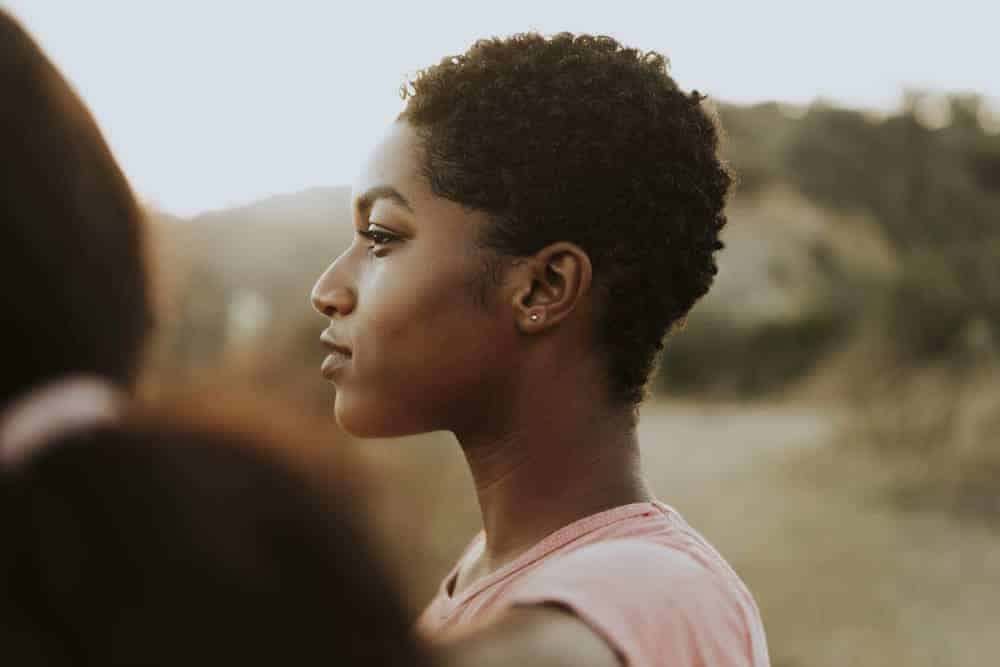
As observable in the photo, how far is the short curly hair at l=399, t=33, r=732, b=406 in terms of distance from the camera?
1553 mm

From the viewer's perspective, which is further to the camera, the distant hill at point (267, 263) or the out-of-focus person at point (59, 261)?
the distant hill at point (267, 263)

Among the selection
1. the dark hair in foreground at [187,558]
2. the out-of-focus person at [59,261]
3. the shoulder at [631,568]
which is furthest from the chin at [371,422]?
the dark hair in foreground at [187,558]

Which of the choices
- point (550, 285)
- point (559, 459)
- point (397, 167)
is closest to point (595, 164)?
point (550, 285)

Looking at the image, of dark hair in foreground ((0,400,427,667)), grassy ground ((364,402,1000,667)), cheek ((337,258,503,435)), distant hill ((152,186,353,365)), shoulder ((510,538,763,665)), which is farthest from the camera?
grassy ground ((364,402,1000,667))

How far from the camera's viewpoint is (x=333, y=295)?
1.61 m

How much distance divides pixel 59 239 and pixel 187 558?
0.78 feet

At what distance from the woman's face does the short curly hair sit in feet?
0.15

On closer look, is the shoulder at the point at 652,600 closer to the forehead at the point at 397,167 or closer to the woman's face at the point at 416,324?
the woman's face at the point at 416,324

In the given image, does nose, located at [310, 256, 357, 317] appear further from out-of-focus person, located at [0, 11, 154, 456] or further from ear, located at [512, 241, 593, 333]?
out-of-focus person, located at [0, 11, 154, 456]

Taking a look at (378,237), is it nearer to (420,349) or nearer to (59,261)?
(420,349)

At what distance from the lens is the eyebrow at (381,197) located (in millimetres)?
1585

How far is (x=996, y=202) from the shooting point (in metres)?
13.6

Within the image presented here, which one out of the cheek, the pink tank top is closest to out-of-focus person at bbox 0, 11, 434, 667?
the pink tank top

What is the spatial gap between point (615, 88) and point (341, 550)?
1.11 meters
